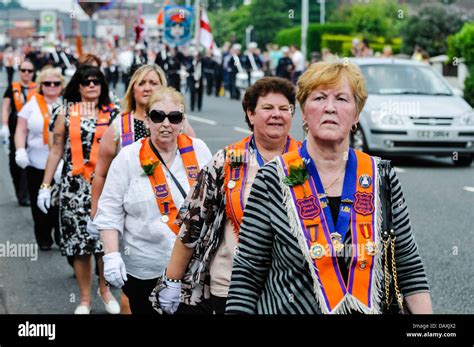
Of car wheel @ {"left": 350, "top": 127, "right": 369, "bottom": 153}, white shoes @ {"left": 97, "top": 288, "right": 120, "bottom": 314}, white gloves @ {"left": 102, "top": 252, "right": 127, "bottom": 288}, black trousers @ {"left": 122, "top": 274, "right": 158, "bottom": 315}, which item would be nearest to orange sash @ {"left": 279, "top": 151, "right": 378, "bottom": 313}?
white gloves @ {"left": 102, "top": 252, "right": 127, "bottom": 288}

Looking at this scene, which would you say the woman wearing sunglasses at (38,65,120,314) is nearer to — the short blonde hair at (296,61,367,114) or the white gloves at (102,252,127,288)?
the white gloves at (102,252,127,288)

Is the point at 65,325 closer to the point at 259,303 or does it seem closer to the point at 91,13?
the point at 259,303

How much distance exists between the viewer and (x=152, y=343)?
370 cm

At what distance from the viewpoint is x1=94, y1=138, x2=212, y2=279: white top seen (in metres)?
5.45

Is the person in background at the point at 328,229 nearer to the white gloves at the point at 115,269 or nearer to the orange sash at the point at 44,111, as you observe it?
the white gloves at the point at 115,269

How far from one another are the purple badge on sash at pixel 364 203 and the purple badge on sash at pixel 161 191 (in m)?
2.21

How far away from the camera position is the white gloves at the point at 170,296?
437cm

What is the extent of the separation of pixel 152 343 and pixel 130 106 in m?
3.07

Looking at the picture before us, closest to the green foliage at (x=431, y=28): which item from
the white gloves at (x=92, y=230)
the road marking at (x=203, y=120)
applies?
the road marking at (x=203, y=120)

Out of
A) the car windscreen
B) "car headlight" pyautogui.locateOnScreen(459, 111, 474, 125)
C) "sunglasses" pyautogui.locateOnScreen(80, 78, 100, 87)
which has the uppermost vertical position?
"sunglasses" pyautogui.locateOnScreen(80, 78, 100, 87)

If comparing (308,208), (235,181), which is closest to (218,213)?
(235,181)

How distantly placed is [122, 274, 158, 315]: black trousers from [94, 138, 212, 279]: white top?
4 centimetres

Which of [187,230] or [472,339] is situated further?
[187,230]

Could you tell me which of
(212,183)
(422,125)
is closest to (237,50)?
(422,125)
